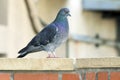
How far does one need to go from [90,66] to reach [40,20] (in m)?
6.54

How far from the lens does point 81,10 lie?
12375 millimetres

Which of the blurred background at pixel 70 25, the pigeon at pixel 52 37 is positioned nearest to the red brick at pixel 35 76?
the pigeon at pixel 52 37

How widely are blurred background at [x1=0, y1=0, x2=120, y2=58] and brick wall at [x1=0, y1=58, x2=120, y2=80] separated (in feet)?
16.7

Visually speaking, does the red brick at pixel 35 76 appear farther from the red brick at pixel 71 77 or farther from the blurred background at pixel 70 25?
the blurred background at pixel 70 25

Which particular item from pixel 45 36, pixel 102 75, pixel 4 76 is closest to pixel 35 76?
pixel 4 76

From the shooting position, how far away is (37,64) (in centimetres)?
390

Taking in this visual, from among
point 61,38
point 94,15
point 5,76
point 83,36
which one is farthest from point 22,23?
point 5,76

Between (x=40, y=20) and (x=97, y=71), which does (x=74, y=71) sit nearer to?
(x=97, y=71)

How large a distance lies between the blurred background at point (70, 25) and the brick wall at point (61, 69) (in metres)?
5.08

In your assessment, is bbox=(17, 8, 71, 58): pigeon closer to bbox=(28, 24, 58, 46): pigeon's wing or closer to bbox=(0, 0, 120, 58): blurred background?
bbox=(28, 24, 58, 46): pigeon's wing

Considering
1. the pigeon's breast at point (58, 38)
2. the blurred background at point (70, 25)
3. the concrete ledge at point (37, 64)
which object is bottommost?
the blurred background at point (70, 25)

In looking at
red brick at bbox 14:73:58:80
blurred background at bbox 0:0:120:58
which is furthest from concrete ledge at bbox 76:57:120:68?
blurred background at bbox 0:0:120:58

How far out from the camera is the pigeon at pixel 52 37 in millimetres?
4656

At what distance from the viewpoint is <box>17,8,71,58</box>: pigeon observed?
4656 millimetres
